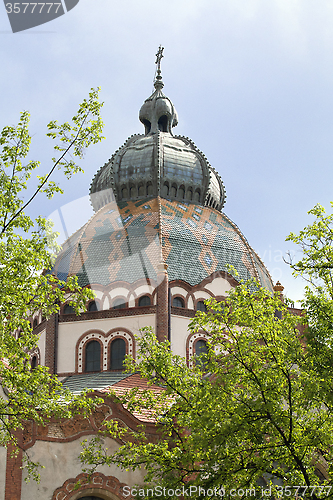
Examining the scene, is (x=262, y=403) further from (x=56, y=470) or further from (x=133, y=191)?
(x=133, y=191)

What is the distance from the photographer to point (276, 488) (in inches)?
498

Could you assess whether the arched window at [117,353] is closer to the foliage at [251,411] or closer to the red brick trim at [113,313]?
the red brick trim at [113,313]

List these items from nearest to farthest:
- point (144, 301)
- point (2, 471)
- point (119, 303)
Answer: point (2, 471) → point (144, 301) → point (119, 303)

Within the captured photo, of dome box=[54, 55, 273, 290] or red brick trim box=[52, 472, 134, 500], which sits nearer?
red brick trim box=[52, 472, 134, 500]

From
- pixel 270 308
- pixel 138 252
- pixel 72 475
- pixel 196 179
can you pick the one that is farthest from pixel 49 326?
pixel 270 308

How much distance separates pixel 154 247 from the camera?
25453mm

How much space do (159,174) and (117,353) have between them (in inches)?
403

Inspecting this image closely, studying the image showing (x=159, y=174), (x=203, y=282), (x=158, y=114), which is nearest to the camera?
(x=203, y=282)

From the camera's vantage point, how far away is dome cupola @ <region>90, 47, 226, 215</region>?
29.9 metres

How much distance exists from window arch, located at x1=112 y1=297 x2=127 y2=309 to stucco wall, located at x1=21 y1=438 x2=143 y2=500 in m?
7.50

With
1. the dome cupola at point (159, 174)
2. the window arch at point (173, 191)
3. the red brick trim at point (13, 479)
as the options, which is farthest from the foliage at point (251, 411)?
the dome cupola at point (159, 174)

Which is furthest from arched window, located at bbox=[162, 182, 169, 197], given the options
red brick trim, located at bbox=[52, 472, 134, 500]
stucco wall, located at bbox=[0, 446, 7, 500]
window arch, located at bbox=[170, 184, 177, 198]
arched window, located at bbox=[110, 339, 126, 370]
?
stucco wall, located at bbox=[0, 446, 7, 500]

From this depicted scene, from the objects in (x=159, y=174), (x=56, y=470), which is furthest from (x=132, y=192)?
(x=56, y=470)

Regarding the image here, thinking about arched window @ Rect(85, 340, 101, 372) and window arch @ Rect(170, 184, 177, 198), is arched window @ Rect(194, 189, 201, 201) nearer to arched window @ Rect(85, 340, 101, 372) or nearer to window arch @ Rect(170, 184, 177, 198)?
window arch @ Rect(170, 184, 177, 198)
